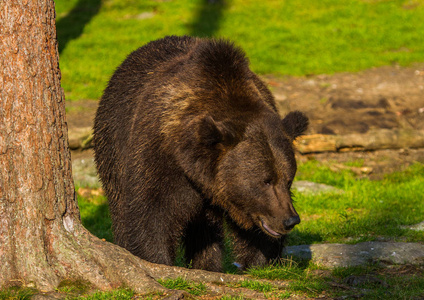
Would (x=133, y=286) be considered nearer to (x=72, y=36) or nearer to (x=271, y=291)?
(x=271, y=291)

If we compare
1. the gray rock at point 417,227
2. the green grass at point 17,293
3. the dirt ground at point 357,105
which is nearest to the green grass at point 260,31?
the dirt ground at point 357,105

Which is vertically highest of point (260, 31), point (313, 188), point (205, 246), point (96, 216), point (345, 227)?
point (260, 31)

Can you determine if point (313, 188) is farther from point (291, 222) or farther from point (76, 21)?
point (76, 21)

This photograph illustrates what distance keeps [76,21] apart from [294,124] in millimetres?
13997

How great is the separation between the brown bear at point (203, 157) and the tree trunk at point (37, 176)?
0.68 m

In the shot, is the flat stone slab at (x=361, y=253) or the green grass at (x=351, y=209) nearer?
the flat stone slab at (x=361, y=253)

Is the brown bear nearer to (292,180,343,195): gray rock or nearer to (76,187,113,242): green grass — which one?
(76,187,113,242): green grass

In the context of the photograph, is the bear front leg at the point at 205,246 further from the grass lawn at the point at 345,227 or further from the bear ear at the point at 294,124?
the bear ear at the point at 294,124

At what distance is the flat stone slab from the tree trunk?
2.11 m

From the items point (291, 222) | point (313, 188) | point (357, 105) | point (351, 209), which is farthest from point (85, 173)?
point (357, 105)

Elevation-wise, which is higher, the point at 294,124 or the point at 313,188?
the point at 294,124

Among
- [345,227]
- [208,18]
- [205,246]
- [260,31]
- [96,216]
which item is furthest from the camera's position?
[208,18]

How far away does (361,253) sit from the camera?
597 cm

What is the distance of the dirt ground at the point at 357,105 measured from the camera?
32.9ft
